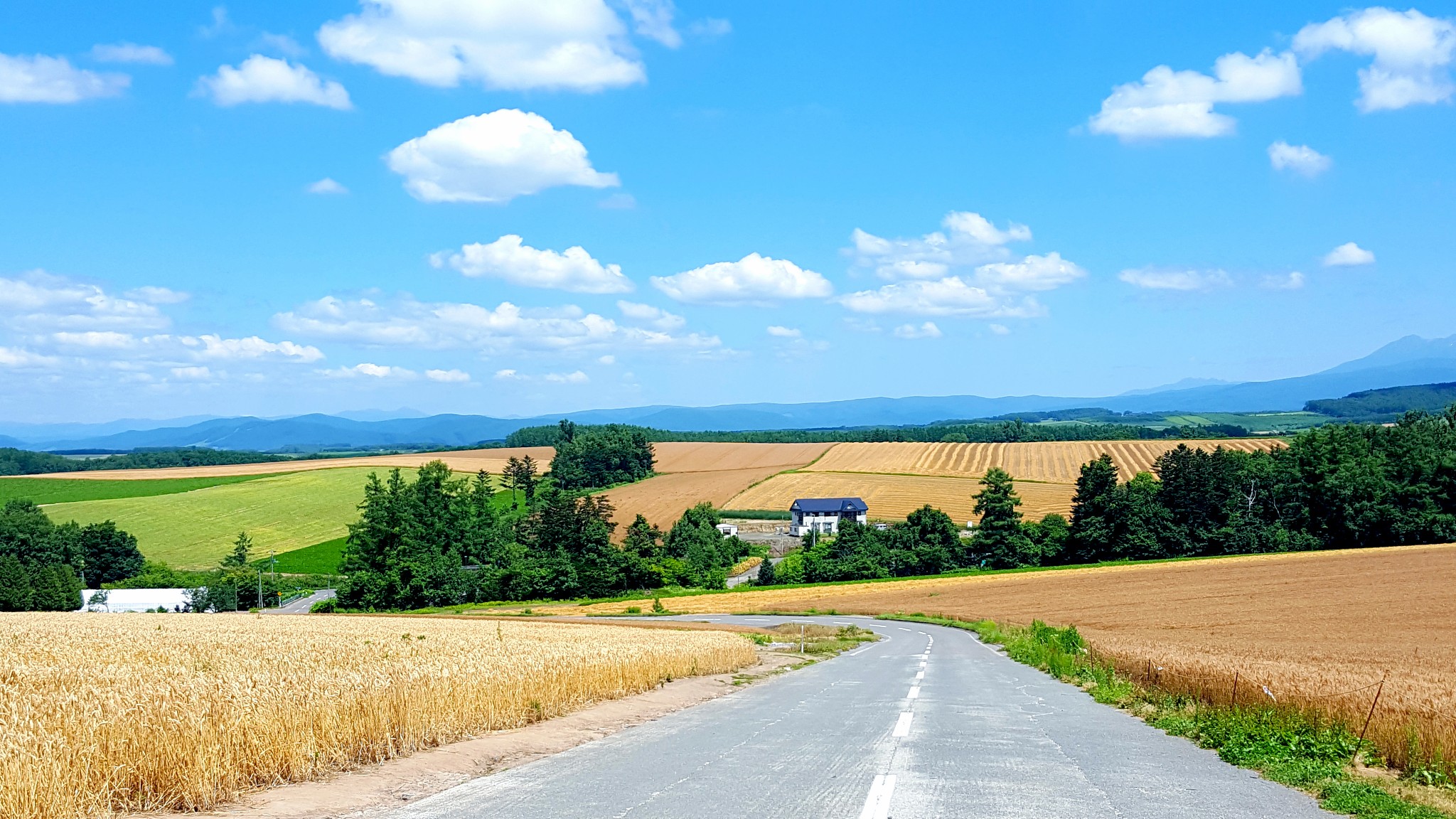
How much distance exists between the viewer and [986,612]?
59.9m

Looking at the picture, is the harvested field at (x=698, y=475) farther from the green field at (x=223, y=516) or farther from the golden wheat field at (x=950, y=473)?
the green field at (x=223, y=516)

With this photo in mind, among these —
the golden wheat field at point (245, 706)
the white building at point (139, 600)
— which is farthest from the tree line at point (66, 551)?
the golden wheat field at point (245, 706)

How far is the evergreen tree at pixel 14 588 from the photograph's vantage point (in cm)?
7988

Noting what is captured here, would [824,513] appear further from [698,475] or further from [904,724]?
[904,724]

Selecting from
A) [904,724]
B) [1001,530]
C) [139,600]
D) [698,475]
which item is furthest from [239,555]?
[904,724]

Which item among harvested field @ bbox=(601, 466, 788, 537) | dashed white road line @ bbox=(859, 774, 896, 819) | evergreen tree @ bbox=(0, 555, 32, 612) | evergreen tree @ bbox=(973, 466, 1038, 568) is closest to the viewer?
dashed white road line @ bbox=(859, 774, 896, 819)

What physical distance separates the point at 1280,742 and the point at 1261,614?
145 ft

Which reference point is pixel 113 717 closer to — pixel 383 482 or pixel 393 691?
pixel 393 691

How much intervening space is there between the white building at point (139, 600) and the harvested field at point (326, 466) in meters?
57.2

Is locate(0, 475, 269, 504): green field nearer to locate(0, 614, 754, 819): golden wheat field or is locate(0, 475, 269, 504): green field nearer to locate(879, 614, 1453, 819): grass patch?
locate(0, 614, 754, 819): golden wheat field

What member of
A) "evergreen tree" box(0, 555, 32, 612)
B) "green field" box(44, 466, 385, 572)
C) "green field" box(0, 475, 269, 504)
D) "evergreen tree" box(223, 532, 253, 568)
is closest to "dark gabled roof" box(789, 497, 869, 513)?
"green field" box(44, 466, 385, 572)

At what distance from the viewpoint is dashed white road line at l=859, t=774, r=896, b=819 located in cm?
821

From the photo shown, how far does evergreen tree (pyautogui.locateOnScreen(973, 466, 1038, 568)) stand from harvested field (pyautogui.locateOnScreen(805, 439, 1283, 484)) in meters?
24.5

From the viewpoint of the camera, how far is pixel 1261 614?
50500 millimetres
